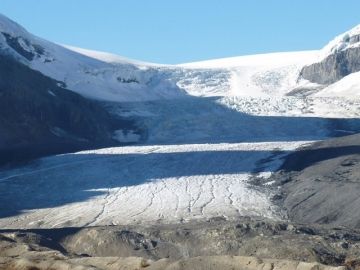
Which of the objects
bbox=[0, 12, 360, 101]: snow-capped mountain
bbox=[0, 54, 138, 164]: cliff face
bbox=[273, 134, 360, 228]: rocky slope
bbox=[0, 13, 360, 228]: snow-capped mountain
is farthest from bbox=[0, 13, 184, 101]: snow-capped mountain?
bbox=[273, 134, 360, 228]: rocky slope

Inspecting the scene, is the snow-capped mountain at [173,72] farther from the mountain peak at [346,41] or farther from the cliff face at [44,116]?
the cliff face at [44,116]

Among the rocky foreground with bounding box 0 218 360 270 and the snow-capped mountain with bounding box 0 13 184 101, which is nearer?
the rocky foreground with bounding box 0 218 360 270

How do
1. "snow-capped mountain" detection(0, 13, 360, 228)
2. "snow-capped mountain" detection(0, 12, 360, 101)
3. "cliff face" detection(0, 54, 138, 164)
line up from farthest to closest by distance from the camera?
1. "snow-capped mountain" detection(0, 12, 360, 101)
2. "cliff face" detection(0, 54, 138, 164)
3. "snow-capped mountain" detection(0, 13, 360, 228)

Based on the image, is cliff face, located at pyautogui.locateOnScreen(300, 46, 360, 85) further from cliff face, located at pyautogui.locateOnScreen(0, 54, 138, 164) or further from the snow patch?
the snow patch

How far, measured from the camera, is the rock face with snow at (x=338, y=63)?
269ft

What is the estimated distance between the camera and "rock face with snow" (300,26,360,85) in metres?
81.9

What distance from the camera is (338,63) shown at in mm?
82750

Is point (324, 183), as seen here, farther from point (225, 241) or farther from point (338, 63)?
point (338, 63)

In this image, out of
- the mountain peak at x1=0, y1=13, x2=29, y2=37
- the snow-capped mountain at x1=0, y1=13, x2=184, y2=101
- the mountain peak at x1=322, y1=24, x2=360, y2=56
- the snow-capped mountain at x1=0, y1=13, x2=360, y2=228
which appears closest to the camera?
the snow-capped mountain at x1=0, y1=13, x2=360, y2=228

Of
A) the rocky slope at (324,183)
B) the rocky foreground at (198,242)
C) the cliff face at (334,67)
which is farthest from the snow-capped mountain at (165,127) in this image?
the rocky foreground at (198,242)

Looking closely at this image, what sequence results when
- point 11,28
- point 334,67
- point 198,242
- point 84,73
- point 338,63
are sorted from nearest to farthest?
point 198,242, point 11,28, point 84,73, point 334,67, point 338,63

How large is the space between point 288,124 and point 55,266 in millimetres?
36390

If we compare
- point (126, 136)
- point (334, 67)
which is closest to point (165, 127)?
point (126, 136)

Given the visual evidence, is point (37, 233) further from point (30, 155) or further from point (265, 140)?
point (265, 140)
